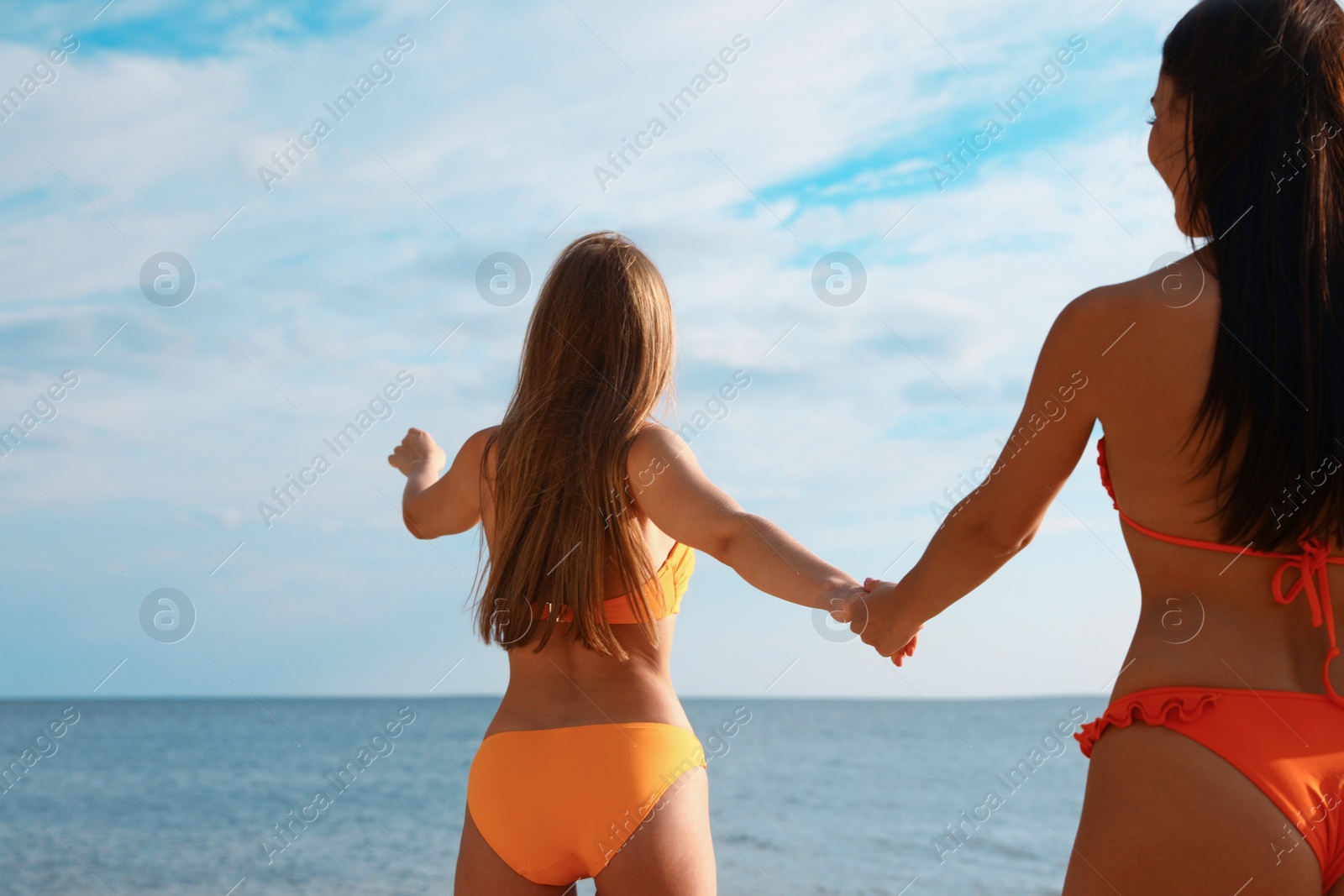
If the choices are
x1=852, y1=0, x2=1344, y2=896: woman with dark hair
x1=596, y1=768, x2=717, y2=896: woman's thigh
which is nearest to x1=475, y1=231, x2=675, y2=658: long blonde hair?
x1=596, y1=768, x2=717, y2=896: woman's thigh

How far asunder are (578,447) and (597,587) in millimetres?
345

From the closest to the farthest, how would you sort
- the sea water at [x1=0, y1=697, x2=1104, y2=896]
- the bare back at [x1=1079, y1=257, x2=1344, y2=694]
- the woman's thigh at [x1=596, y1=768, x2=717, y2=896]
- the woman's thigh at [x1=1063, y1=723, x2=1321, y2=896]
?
the woman's thigh at [x1=1063, y1=723, x2=1321, y2=896]
the bare back at [x1=1079, y1=257, x2=1344, y2=694]
the woman's thigh at [x1=596, y1=768, x2=717, y2=896]
the sea water at [x1=0, y1=697, x2=1104, y2=896]

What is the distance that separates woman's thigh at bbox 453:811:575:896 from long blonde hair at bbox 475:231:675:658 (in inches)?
18.1

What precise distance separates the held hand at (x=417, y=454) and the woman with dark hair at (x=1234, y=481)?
6.89 ft

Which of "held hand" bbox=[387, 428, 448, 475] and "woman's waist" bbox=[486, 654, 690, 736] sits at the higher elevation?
"woman's waist" bbox=[486, 654, 690, 736]

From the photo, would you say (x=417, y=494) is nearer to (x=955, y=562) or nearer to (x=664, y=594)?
(x=664, y=594)

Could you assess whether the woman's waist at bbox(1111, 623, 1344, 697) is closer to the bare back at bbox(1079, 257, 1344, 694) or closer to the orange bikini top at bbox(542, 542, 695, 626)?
the bare back at bbox(1079, 257, 1344, 694)

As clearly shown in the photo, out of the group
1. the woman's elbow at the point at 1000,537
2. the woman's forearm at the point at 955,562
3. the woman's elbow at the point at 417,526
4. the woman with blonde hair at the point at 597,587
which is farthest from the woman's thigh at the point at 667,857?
the woman's elbow at the point at 417,526

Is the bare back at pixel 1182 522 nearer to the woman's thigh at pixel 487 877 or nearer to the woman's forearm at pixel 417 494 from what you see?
the woman's thigh at pixel 487 877

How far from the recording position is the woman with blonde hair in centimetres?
231

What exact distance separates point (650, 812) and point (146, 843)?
1448 cm

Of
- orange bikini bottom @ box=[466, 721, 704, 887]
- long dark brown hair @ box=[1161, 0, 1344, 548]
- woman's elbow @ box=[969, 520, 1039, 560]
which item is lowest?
orange bikini bottom @ box=[466, 721, 704, 887]

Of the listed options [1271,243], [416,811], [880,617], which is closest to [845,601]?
[880,617]

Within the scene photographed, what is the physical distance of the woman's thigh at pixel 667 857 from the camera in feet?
7.30
